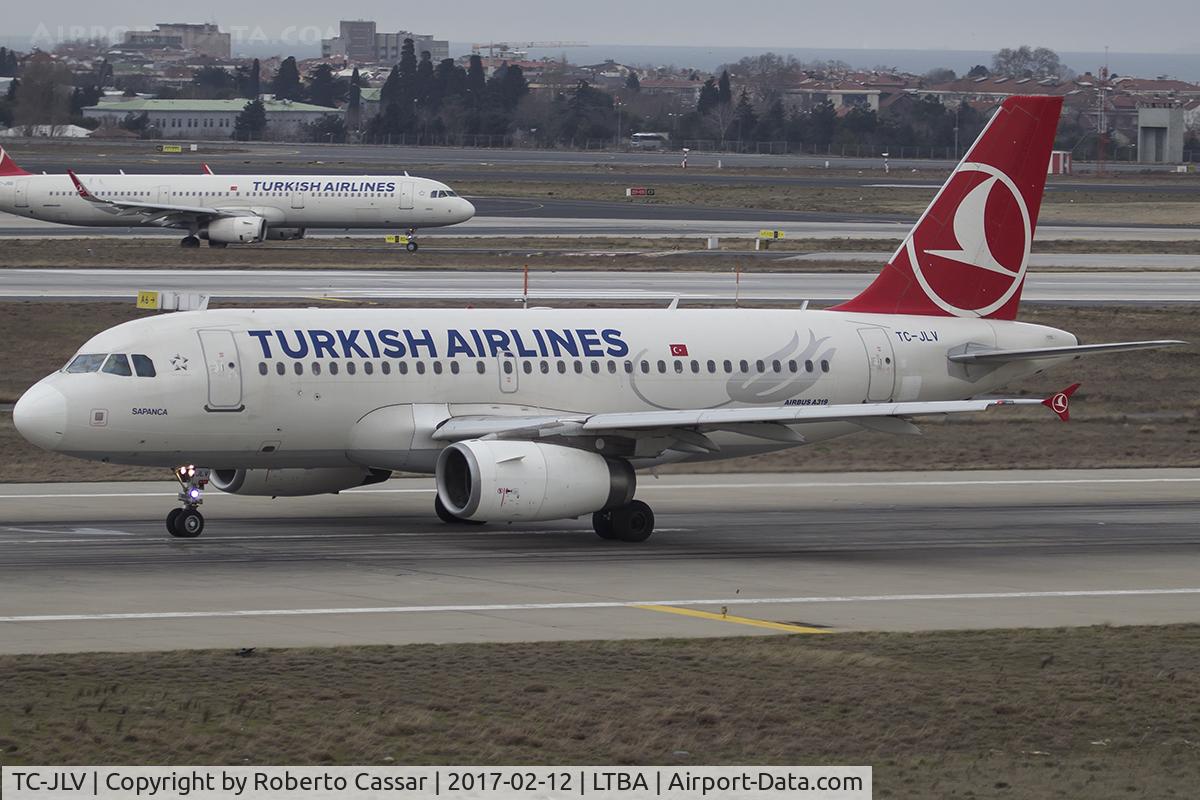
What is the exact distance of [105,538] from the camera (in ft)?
109

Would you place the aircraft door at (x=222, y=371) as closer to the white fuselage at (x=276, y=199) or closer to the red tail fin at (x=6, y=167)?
the white fuselage at (x=276, y=199)

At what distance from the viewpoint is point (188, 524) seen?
33.5 metres

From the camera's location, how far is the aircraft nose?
31984 mm

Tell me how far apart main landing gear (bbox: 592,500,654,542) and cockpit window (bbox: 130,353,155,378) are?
818 centimetres

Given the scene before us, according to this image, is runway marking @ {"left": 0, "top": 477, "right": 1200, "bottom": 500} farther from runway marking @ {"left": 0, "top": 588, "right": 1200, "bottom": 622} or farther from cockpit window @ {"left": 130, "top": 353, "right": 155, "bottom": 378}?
runway marking @ {"left": 0, "top": 588, "right": 1200, "bottom": 622}

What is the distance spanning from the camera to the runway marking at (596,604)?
2611 cm

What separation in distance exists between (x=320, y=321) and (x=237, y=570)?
6.25 m

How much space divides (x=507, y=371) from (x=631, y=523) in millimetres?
3827

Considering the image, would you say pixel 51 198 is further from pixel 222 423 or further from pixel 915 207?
pixel 222 423

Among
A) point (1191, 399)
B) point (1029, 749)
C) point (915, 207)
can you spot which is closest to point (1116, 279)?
point (1191, 399)

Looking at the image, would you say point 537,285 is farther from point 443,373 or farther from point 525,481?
point 525,481

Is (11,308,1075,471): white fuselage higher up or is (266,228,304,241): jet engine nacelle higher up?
(11,308,1075,471): white fuselage

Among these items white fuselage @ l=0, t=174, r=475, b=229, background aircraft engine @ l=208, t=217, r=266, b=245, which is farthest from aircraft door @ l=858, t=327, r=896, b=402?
white fuselage @ l=0, t=174, r=475, b=229

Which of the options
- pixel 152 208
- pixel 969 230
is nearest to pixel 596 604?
pixel 969 230
